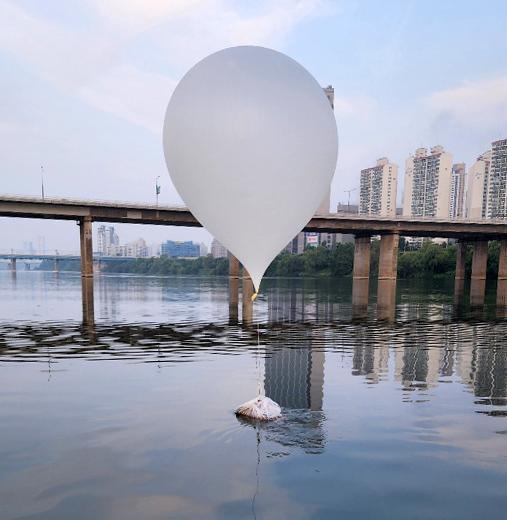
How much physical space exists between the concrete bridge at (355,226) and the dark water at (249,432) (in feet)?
129

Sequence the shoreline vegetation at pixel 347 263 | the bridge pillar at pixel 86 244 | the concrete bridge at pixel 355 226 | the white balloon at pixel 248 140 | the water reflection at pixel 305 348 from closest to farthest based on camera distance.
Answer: the white balloon at pixel 248 140 → the water reflection at pixel 305 348 → the concrete bridge at pixel 355 226 → the bridge pillar at pixel 86 244 → the shoreline vegetation at pixel 347 263

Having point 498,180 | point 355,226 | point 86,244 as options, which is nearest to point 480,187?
point 498,180

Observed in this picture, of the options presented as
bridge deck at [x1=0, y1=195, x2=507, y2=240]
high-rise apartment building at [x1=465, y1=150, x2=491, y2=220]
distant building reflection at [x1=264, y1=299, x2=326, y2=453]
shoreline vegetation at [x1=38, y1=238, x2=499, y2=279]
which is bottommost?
shoreline vegetation at [x1=38, y1=238, x2=499, y2=279]

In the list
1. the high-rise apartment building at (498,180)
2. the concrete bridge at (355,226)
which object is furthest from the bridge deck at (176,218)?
the high-rise apartment building at (498,180)

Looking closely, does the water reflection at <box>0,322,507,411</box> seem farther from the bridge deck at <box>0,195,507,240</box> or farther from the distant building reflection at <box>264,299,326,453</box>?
the bridge deck at <box>0,195,507,240</box>

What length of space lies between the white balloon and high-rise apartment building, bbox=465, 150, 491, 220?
7560 inches

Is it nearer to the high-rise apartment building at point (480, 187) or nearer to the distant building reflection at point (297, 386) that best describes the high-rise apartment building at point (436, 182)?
the high-rise apartment building at point (480, 187)

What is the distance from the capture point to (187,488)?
5695mm

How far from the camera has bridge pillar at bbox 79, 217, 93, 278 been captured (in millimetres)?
60938

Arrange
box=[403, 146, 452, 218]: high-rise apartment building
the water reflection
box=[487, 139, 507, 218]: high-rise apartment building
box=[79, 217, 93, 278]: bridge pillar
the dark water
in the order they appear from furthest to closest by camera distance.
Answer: box=[403, 146, 452, 218]: high-rise apartment building < box=[487, 139, 507, 218]: high-rise apartment building < box=[79, 217, 93, 278]: bridge pillar < the water reflection < the dark water

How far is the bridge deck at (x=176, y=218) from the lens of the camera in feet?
185

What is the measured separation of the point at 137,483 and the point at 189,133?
236 inches

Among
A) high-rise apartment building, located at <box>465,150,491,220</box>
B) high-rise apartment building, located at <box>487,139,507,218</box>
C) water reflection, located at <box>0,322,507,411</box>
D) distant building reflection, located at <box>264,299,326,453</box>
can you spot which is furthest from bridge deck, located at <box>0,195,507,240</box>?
high-rise apartment building, located at <box>465,150,491,220</box>

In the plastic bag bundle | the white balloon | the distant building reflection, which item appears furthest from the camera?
the plastic bag bundle
